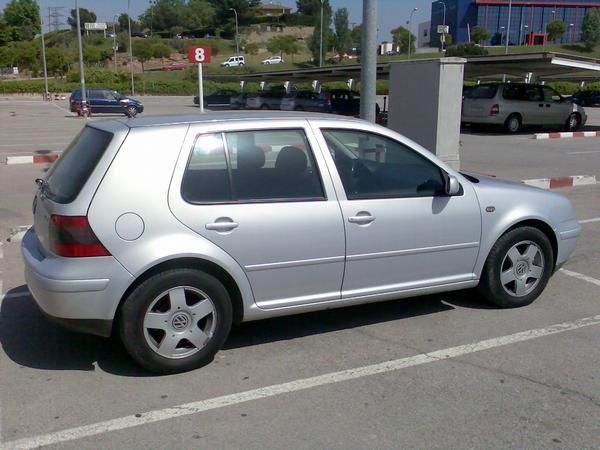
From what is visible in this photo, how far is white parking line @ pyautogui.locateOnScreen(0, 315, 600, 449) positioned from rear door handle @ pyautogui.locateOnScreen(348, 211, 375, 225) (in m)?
0.96

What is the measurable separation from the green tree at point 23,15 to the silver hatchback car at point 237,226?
131586 millimetres

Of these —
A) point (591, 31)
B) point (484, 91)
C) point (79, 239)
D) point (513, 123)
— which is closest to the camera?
point (79, 239)

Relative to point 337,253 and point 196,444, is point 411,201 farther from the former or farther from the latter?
point 196,444

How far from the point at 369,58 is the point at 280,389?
568cm

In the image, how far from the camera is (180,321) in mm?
4078

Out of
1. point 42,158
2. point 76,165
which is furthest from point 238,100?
point 76,165

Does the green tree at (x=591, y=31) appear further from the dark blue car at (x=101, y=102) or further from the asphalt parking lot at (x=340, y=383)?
the asphalt parking lot at (x=340, y=383)

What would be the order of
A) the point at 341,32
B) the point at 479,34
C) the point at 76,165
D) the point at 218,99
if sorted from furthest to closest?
the point at 341,32
the point at 479,34
the point at 218,99
the point at 76,165

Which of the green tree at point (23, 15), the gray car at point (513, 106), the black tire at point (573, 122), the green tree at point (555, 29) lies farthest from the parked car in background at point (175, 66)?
the gray car at point (513, 106)

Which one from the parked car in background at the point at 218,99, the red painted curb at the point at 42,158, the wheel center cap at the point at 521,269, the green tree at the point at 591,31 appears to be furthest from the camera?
the green tree at the point at 591,31

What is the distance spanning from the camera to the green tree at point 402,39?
115 m

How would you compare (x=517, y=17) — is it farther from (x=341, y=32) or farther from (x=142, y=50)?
(x=142, y=50)

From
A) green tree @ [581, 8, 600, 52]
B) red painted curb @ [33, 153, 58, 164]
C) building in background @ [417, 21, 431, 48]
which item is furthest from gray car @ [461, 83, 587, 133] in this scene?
building in background @ [417, 21, 431, 48]

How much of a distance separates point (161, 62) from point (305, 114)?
366 feet
